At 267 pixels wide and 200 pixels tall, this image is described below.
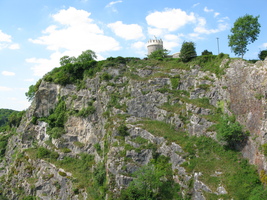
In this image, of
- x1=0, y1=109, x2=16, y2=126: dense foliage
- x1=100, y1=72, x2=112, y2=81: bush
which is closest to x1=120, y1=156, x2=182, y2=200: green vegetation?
x1=100, y1=72, x2=112, y2=81: bush

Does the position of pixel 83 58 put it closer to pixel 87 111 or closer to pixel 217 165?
pixel 87 111

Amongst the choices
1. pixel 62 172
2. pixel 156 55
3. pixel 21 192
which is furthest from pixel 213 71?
pixel 21 192

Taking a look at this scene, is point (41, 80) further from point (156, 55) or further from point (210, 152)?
point (210, 152)

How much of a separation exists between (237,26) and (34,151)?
44.2 metres

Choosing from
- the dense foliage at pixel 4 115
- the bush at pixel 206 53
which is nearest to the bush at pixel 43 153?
the bush at pixel 206 53

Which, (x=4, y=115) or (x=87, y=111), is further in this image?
(x=4, y=115)

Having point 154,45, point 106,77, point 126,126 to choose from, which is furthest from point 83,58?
point 126,126

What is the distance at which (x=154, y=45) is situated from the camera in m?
67.3

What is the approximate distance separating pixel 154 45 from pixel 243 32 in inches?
Answer: 1177

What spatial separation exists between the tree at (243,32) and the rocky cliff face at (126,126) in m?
4.82

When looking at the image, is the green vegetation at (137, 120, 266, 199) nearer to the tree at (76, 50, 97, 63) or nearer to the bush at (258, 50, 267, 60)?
the bush at (258, 50, 267, 60)

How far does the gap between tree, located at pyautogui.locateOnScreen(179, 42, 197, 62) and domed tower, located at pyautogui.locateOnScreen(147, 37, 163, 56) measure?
19569 mm

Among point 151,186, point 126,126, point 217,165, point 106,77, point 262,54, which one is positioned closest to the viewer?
point 217,165

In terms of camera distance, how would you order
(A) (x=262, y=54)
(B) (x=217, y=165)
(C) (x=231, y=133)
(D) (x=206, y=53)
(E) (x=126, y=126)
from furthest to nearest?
(D) (x=206, y=53) → (A) (x=262, y=54) → (E) (x=126, y=126) → (C) (x=231, y=133) → (B) (x=217, y=165)
